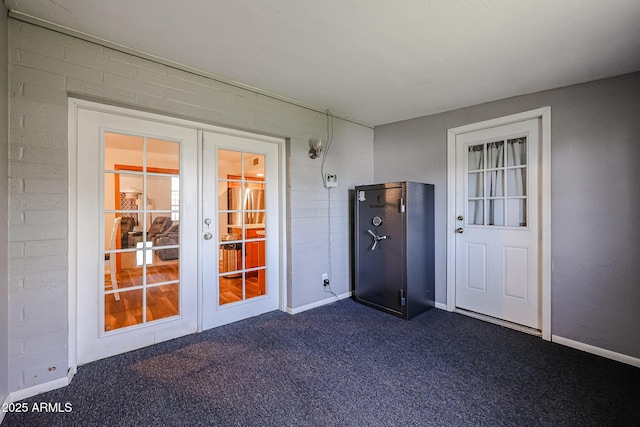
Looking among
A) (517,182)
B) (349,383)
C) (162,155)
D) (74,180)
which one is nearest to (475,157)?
(517,182)

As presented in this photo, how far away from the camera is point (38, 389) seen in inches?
71.0

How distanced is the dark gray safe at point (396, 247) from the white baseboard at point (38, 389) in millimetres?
2710

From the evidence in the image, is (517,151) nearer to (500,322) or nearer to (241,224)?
(500,322)

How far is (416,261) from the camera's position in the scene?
3.13 m

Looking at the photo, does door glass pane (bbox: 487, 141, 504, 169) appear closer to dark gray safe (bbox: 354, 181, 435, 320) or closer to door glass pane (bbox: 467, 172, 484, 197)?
door glass pane (bbox: 467, 172, 484, 197)

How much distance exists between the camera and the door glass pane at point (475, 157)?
312cm

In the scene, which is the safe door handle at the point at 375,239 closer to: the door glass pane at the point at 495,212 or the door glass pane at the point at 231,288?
the door glass pane at the point at 495,212

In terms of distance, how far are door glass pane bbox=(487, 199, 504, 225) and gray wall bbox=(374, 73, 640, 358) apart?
1.49ft

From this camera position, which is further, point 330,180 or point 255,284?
point 330,180

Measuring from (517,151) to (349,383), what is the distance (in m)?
2.67

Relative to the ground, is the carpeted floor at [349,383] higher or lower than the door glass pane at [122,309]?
lower

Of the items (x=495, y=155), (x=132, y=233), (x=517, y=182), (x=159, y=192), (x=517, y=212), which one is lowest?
(x=132, y=233)

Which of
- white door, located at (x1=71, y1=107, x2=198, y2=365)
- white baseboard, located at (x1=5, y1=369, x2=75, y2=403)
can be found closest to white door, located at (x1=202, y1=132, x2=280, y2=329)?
white door, located at (x1=71, y1=107, x2=198, y2=365)

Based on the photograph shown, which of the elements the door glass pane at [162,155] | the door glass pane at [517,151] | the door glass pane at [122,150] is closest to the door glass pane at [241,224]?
the door glass pane at [162,155]
